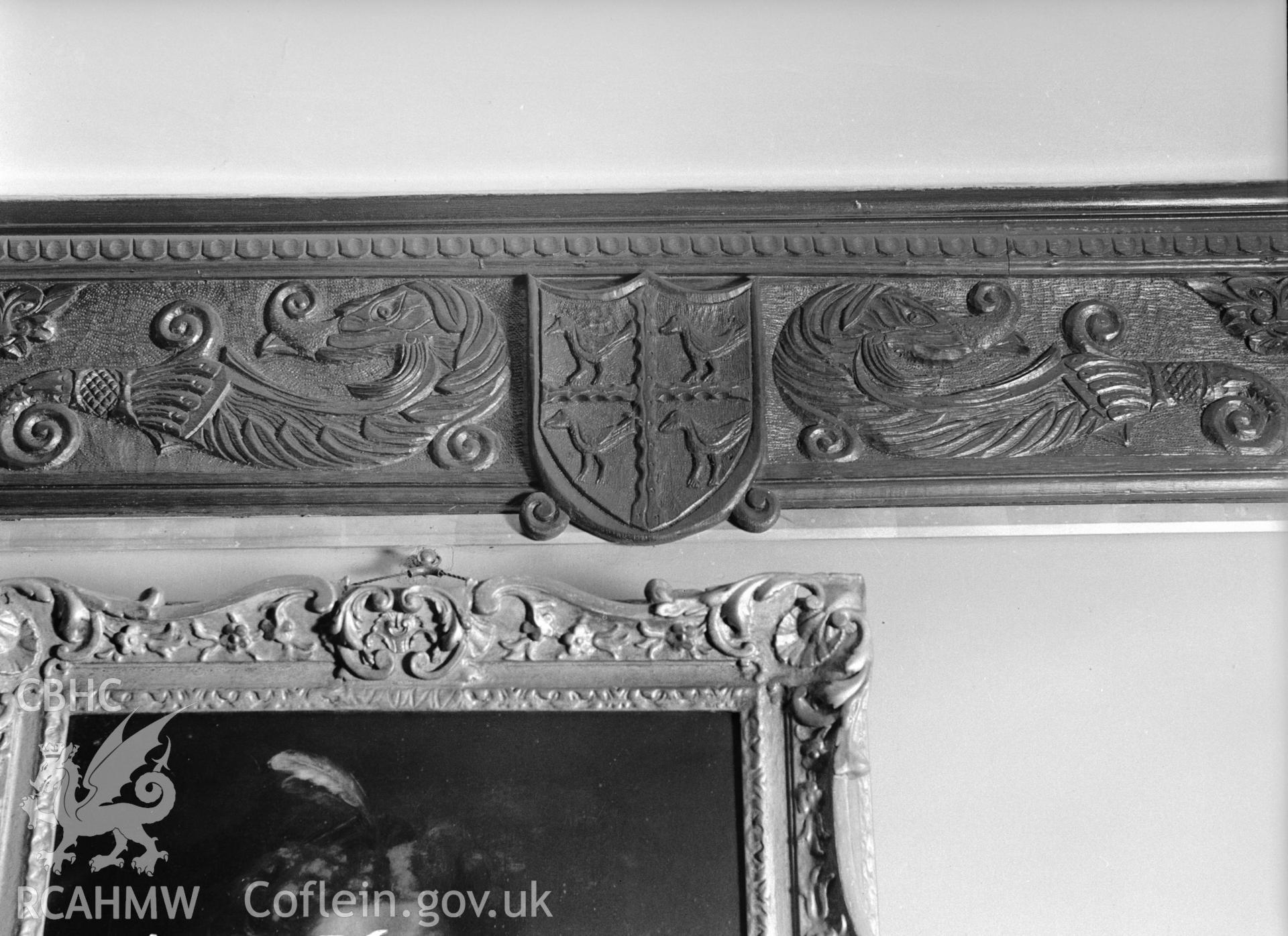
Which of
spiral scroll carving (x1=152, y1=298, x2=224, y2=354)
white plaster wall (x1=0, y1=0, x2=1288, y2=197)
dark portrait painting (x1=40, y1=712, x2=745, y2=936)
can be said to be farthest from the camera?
spiral scroll carving (x1=152, y1=298, x2=224, y2=354)

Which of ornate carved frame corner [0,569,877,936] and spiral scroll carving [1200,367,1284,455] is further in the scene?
spiral scroll carving [1200,367,1284,455]

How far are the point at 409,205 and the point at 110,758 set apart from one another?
2.78 feet

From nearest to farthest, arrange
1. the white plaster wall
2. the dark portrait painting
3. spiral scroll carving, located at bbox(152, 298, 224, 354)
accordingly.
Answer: the dark portrait painting, the white plaster wall, spiral scroll carving, located at bbox(152, 298, 224, 354)

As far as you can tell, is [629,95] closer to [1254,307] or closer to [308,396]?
[308,396]

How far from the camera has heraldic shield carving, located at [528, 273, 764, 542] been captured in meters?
1.51

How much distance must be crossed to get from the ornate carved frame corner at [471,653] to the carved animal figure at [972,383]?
0.28 m

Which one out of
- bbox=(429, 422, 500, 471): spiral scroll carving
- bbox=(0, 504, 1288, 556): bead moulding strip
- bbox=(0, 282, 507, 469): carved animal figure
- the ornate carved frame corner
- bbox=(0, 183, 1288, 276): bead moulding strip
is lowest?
the ornate carved frame corner

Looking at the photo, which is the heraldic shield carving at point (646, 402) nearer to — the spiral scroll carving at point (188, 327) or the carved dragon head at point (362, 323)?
the carved dragon head at point (362, 323)

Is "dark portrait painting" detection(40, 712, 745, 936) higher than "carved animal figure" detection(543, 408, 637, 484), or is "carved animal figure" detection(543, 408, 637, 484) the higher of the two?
"carved animal figure" detection(543, 408, 637, 484)

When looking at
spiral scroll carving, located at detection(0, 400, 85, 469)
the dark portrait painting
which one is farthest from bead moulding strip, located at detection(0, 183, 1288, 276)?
the dark portrait painting

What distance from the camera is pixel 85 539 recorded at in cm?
151

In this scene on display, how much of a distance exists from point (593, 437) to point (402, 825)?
1.83 feet

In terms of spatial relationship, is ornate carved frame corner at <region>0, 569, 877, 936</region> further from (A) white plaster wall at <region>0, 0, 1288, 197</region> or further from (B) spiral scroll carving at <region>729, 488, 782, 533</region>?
(A) white plaster wall at <region>0, 0, 1288, 197</region>

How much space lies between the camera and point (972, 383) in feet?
5.24
